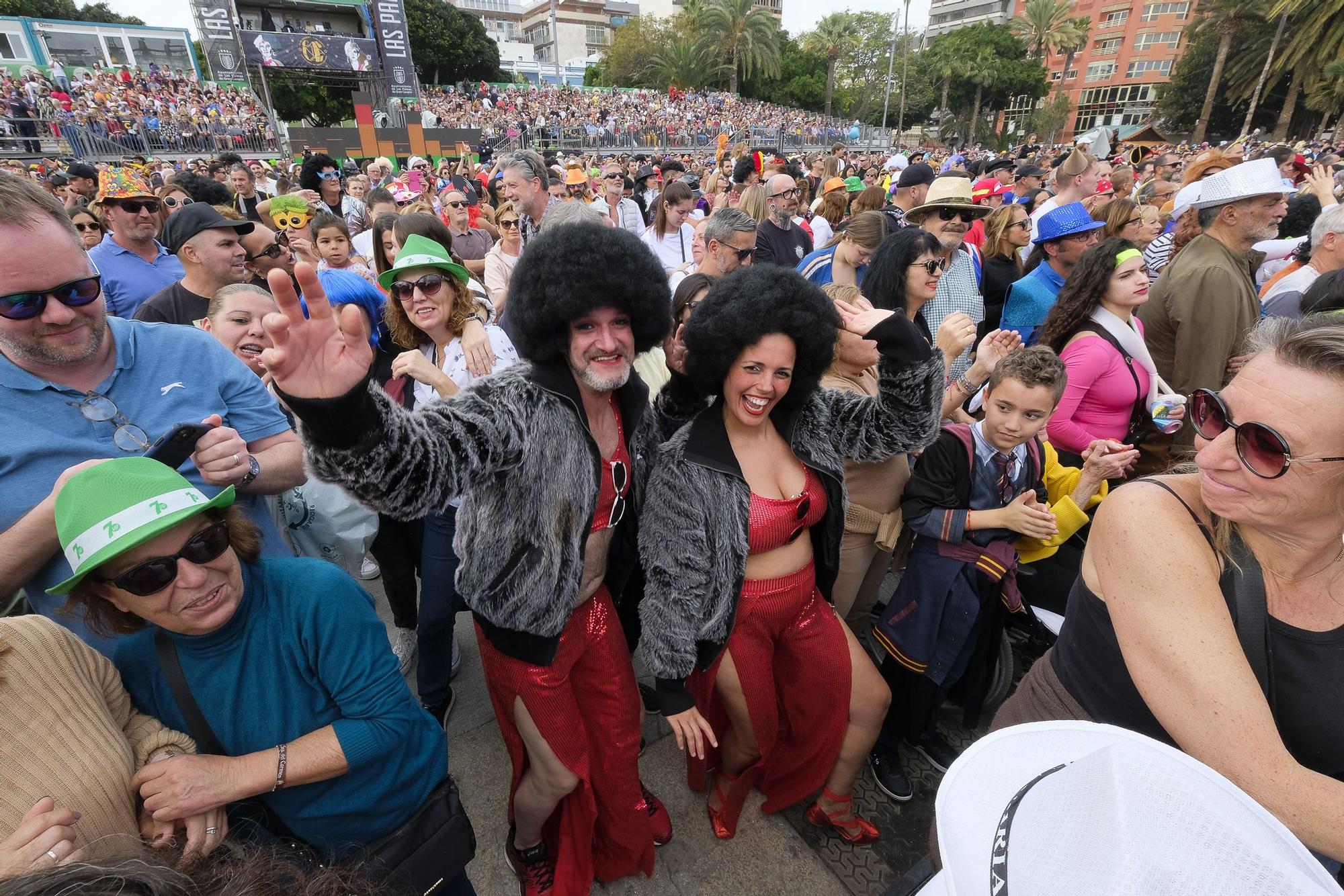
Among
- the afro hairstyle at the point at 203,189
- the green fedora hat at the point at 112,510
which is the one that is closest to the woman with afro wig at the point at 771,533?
the green fedora hat at the point at 112,510

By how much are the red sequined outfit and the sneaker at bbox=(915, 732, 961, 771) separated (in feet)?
2.34

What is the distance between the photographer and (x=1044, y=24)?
51.7 meters

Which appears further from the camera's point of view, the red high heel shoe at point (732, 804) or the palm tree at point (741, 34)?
the palm tree at point (741, 34)

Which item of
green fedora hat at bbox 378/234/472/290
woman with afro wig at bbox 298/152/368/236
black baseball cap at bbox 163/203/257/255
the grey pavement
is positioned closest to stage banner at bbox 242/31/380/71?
woman with afro wig at bbox 298/152/368/236

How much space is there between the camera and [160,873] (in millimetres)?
853

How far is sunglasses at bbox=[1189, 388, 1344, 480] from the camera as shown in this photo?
1192 mm

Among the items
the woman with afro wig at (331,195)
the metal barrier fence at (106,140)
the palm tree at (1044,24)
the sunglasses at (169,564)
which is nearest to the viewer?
the sunglasses at (169,564)

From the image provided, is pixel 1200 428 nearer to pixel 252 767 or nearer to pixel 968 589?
pixel 968 589

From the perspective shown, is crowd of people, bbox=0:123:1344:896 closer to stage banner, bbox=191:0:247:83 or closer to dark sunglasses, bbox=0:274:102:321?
dark sunglasses, bbox=0:274:102:321

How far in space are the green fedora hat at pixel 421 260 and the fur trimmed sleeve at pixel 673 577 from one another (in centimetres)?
156

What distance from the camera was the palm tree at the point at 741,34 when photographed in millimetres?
46906

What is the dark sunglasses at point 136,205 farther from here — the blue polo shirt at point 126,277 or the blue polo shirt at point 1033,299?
the blue polo shirt at point 1033,299

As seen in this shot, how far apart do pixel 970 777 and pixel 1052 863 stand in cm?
26

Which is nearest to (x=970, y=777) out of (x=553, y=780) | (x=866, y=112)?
(x=553, y=780)
